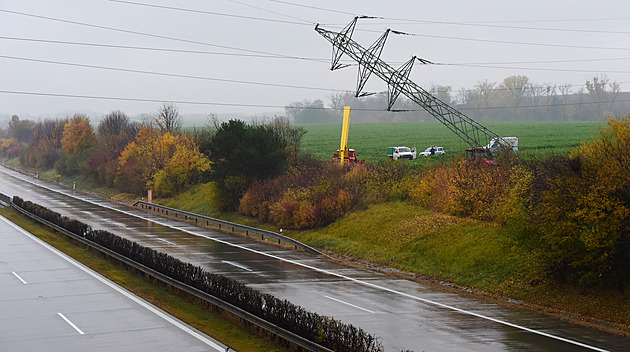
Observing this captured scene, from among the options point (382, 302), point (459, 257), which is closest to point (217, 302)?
point (382, 302)

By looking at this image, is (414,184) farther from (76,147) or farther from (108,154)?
(76,147)

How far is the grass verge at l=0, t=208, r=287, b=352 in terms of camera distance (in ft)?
69.9

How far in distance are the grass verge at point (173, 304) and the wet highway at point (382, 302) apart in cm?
389

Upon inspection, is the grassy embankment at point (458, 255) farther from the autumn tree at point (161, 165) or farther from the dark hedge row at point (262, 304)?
the autumn tree at point (161, 165)

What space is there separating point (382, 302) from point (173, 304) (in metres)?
8.84

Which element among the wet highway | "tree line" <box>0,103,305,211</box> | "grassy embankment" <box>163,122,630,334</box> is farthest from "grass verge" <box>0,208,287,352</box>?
"tree line" <box>0,103,305,211</box>

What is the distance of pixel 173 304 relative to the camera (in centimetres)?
2691

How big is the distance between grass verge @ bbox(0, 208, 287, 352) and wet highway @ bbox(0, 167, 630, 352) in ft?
12.8

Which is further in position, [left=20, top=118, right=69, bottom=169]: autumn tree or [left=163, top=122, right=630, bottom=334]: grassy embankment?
[left=20, top=118, right=69, bottom=169]: autumn tree

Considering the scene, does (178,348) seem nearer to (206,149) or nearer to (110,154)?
(206,149)

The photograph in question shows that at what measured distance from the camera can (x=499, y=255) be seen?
32.7 metres

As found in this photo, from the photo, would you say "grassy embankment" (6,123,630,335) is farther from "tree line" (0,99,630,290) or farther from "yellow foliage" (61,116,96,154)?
"yellow foliage" (61,116,96,154)

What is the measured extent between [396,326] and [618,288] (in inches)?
379

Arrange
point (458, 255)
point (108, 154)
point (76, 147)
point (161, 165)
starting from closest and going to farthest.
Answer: point (458, 255)
point (161, 165)
point (108, 154)
point (76, 147)
